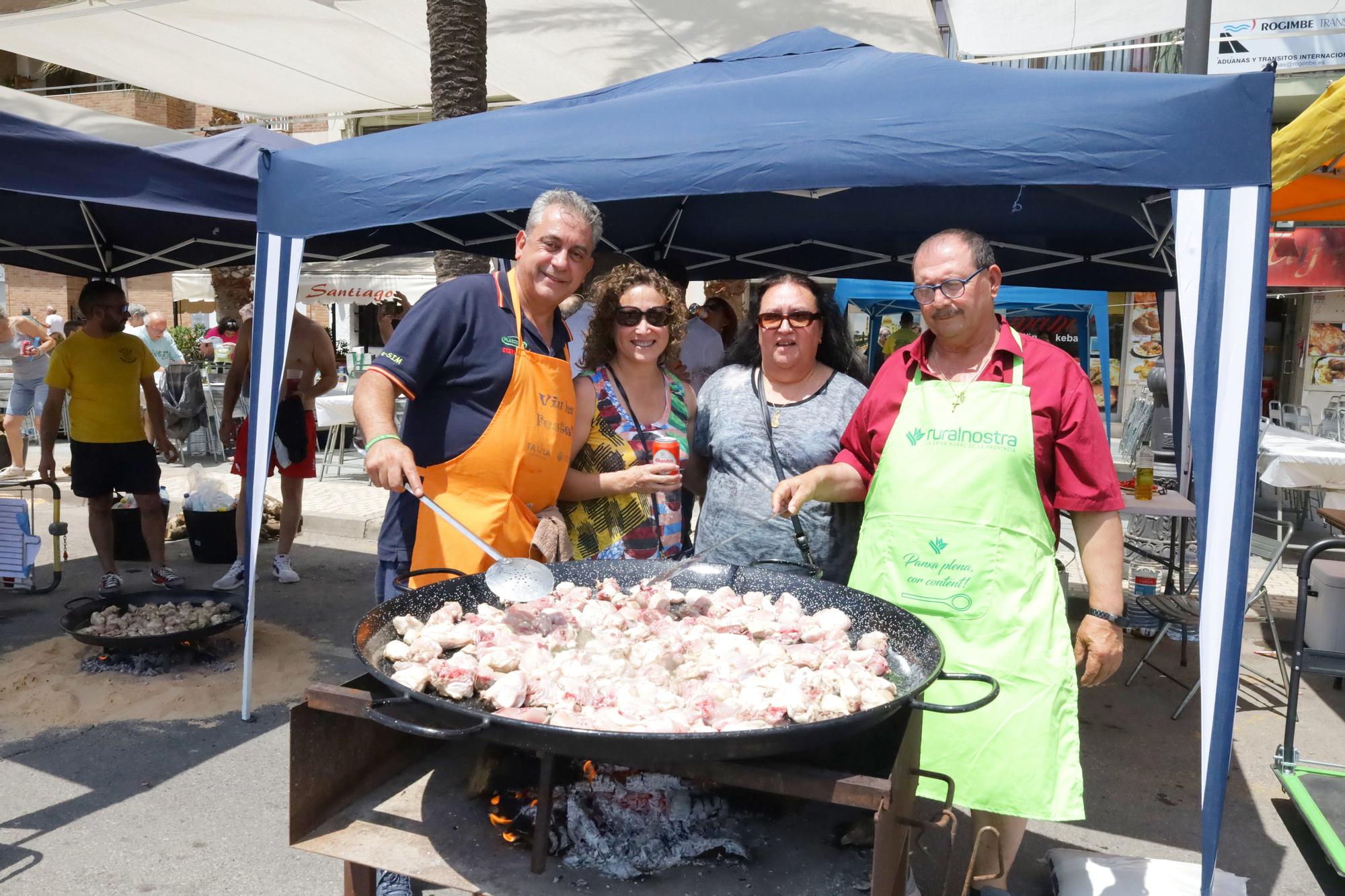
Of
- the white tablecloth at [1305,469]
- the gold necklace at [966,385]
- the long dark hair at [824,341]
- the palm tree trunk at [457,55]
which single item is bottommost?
the white tablecloth at [1305,469]

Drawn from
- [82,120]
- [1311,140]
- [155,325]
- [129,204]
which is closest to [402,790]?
[129,204]

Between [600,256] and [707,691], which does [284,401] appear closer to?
[600,256]

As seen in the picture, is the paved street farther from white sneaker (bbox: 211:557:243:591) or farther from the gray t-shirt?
the gray t-shirt

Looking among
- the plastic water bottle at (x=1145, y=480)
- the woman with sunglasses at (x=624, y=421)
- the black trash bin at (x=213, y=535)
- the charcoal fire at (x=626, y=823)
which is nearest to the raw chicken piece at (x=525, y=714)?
the charcoal fire at (x=626, y=823)

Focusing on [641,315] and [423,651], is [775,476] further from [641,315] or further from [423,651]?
[423,651]

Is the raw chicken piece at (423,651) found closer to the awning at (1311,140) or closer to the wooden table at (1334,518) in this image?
the awning at (1311,140)

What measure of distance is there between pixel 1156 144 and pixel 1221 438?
2.55ft

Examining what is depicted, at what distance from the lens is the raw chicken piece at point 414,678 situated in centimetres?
175

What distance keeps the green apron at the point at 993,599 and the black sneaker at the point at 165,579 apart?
16.6ft

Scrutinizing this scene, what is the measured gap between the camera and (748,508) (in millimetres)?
2709

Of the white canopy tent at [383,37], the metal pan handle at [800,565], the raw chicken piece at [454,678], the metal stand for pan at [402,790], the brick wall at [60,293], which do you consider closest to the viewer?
the metal stand for pan at [402,790]

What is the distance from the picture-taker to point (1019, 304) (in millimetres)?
10234

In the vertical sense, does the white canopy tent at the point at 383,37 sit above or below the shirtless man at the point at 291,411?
above

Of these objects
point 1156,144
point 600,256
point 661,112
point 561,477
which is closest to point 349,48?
point 600,256
